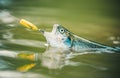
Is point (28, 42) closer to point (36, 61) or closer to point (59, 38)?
point (59, 38)

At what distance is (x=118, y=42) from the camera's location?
420 cm

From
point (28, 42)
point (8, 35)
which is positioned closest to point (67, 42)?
point (28, 42)

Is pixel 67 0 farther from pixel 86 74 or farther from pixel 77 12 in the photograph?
pixel 86 74

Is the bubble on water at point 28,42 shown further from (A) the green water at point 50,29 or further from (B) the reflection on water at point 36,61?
(B) the reflection on water at point 36,61

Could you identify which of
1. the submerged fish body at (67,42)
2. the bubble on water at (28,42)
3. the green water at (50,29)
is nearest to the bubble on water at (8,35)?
the green water at (50,29)

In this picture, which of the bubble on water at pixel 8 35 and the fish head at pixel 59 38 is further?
the bubble on water at pixel 8 35

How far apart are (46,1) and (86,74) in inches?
117

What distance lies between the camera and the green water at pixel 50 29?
10.4 feet

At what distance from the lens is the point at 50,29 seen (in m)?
4.49

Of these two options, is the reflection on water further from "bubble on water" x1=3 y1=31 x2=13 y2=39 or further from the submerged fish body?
"bubble on water" x1=3 y1=31 x2=13 y2=39

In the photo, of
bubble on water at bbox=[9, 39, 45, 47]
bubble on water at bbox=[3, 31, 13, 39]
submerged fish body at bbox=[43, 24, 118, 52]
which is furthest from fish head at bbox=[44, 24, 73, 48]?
bubble on water at bbox=[3, 31, 13, 39]

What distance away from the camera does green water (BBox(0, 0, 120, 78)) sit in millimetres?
3162

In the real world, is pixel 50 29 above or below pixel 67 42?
above

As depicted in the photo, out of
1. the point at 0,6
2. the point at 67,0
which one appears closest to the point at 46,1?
the point at 67,0
